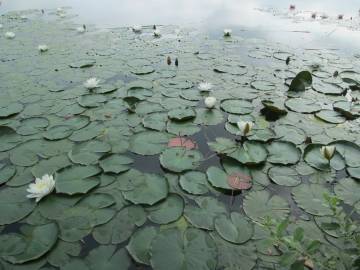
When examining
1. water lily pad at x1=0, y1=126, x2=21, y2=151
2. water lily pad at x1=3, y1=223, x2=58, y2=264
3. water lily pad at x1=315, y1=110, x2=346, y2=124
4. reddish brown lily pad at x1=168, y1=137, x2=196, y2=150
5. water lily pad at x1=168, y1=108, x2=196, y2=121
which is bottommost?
water lily pad at x1=3, y1=223, x2=58, y2=264

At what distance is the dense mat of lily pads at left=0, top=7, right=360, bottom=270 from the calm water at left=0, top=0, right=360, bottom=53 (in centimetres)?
169

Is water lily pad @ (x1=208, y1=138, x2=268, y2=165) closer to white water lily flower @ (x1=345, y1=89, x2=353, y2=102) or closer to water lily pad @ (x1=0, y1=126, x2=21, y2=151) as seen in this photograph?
white water lily flower @ (x1=345, y1=89, x2=353, y2=102)

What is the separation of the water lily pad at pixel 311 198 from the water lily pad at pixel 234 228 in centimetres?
50

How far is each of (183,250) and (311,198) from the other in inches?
44.4

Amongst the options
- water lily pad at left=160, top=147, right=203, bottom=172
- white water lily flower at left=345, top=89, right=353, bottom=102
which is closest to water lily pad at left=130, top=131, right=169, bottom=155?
water lily pad at left=160, top=147, right=203, bottom=172

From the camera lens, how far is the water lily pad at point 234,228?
6.47ft

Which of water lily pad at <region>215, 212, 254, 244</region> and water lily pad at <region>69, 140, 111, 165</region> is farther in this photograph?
water lily pad at <region>69, 140, 111, 165</region>

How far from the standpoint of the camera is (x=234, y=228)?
2049 millimetres

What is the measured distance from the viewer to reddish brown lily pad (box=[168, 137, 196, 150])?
114 inches

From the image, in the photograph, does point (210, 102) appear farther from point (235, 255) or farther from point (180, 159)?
point (235, 255)

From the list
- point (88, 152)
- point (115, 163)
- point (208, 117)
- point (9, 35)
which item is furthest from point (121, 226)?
point (9, 35)

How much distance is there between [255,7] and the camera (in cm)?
955

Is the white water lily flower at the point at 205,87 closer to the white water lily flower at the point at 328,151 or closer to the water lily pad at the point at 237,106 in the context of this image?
the water lily pad at the point at 237,106

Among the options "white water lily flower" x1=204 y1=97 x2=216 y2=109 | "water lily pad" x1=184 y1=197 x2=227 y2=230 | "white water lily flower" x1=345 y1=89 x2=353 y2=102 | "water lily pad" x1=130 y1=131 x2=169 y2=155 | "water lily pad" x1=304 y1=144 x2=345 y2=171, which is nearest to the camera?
"water lily pad" x1=184 y1=197 x2=227 y2=230
